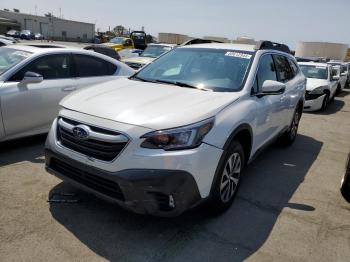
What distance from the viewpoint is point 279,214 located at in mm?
3891

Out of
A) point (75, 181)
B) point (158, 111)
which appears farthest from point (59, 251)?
point (158, 111)

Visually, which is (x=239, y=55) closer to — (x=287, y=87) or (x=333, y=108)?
(x=287, y=87)

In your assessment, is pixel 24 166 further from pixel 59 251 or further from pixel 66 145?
pixel 59 251

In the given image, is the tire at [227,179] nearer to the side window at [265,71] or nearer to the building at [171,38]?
the side window at [265,71]

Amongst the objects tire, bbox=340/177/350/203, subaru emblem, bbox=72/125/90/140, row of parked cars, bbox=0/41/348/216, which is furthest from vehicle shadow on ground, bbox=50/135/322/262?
subaru emblem, bbox=72/125/90/140

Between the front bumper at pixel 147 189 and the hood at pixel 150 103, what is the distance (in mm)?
420

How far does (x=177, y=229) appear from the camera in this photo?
11.2 ft

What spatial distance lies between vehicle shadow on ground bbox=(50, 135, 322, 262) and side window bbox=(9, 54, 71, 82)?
80.4 inches

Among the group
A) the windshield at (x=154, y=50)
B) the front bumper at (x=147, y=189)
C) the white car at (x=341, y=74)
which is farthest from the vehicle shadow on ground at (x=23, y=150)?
the white car at (x=341, y=74)

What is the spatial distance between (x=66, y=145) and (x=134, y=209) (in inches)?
37.1

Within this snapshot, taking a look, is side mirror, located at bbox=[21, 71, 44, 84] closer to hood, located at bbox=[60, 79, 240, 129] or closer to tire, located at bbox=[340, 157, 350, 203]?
hood, located at bbox=[60, 79, 240, 129]

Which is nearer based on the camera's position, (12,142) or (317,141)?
(12,142)

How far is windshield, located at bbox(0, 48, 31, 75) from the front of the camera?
517 centimetres

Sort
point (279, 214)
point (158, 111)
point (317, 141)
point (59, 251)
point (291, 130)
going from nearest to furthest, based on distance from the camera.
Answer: point (59, 251)
point (158, 111)
point (279, 214)
point (291, 130)
point (317, 141)
